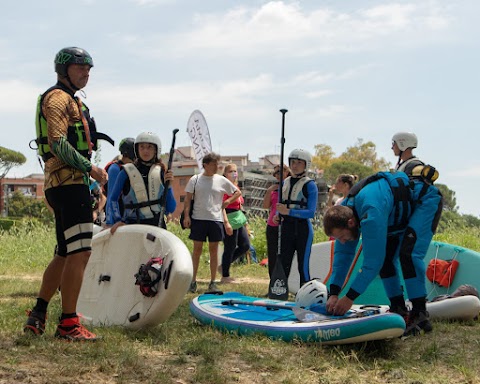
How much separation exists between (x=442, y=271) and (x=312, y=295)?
2449mm

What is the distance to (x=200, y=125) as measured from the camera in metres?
12.3

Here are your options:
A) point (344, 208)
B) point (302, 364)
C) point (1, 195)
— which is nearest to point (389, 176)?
point (344, 208)

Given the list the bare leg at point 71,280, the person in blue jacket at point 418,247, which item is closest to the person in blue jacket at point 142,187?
the bare leg at point 71,280

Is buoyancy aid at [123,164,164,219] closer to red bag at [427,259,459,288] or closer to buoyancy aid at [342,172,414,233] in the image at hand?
buoyancy aid at [342,172,414,233]

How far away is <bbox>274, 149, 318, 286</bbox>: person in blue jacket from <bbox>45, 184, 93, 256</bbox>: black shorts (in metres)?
3.58

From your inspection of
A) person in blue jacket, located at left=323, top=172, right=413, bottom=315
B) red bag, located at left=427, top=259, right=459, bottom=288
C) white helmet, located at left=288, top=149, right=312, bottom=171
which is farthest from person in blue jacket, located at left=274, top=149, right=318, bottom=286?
person in blue jacket, located at left=323, top=172, right=413, bottom=315

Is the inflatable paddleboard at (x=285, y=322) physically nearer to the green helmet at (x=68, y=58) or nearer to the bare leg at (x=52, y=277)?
the bare leg at (x=52, y=277)

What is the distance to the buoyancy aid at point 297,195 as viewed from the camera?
26.6 ft

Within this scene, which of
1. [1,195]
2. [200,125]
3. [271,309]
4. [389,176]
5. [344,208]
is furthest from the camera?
[1,195]

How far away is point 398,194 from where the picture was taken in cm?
519

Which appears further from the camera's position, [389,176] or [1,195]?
[1,195]

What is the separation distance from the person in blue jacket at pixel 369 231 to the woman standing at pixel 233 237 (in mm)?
4393

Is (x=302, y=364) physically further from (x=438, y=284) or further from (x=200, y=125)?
(x=200, y=125)

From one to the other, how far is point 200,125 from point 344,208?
7.69m
